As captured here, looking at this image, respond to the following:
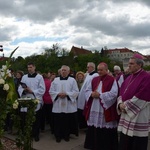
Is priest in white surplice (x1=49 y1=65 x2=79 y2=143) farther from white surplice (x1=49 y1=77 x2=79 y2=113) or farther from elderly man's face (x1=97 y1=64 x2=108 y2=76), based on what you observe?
elderly man's face (x1=97 y1=64 x2=108 y2=76)

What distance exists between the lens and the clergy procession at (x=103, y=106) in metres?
4.70

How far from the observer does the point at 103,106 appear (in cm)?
567

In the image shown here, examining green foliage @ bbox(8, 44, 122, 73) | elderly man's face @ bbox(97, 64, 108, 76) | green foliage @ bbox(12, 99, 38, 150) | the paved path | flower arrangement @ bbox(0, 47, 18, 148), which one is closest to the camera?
flower arrangement @ bbox(0, 47, 18, 148)

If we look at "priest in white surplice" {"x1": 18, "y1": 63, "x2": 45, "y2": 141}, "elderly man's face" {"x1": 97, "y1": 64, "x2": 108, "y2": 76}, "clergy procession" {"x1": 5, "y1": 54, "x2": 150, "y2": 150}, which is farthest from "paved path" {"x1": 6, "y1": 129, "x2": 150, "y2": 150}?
"elderly man's face" {"x1": 97, "y1": 64, "x2": 108, "y2": 76}

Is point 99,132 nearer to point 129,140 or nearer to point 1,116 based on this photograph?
point 129,140

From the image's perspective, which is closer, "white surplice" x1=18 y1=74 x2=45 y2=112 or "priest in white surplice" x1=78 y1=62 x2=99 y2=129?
"white surplice" x1=18 y1=74 x2=45 y2=112

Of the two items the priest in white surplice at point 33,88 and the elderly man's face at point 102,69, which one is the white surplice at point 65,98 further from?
the elderly man's face at point 102,69

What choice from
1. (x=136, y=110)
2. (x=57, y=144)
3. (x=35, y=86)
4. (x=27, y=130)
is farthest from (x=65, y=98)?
(x=136, y=110)

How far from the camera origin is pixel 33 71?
24.3 ft

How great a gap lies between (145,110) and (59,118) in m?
2.90

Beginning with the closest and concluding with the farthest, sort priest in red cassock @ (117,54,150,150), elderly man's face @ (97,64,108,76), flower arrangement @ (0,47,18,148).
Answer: flower arrangement @ (0,47,18,148)
priest in red cassock @ (117,54,150,150)
elderly man's face @ (97,64,108,76)

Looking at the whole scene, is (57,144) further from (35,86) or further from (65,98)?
(35,86)

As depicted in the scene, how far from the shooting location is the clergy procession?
4.70 metres

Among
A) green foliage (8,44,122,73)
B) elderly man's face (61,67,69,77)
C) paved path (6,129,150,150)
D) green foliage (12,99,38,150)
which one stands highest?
green foliage (8,44,122,73)
